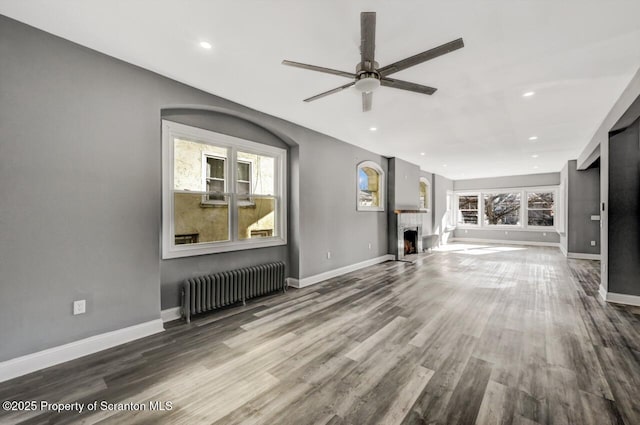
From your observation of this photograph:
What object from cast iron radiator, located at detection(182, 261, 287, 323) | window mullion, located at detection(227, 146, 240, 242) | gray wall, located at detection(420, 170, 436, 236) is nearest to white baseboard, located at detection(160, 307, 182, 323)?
cast iron radiator, located at detection(182, 261, 287, 323)

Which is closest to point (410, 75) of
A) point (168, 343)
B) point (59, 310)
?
point (168, 343)

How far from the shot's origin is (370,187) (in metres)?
6.95

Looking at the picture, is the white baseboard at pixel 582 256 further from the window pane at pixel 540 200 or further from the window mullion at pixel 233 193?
the window mullion at pixel 233 193

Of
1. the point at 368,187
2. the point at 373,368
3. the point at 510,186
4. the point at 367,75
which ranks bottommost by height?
the point at 373,368

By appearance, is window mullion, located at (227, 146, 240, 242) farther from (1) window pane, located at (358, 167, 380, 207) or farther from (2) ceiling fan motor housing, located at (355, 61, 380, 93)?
(1) window pane, located at (358, 167, 380, 207)

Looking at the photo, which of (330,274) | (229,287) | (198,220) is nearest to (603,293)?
(330,274)

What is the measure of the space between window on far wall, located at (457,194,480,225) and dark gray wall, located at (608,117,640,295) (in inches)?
325

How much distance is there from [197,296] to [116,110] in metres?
2.27

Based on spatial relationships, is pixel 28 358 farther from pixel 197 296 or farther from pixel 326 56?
pixel 326 56

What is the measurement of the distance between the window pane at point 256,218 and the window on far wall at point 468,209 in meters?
10.6

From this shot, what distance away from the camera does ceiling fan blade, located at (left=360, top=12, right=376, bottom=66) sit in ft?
5.39

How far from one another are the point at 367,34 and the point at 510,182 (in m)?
11.8

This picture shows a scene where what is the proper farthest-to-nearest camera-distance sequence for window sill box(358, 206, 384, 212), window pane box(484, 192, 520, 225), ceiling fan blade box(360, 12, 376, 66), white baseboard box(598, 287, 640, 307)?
window pane box(484, 192, 520, 225) → window sill box(358, 206, 384, 212) → white baseboard box(598, 287, 640, 307) → ceiling fan blade box(360, 12, 376, 66)

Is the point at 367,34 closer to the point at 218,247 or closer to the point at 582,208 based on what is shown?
the point at 218,247
